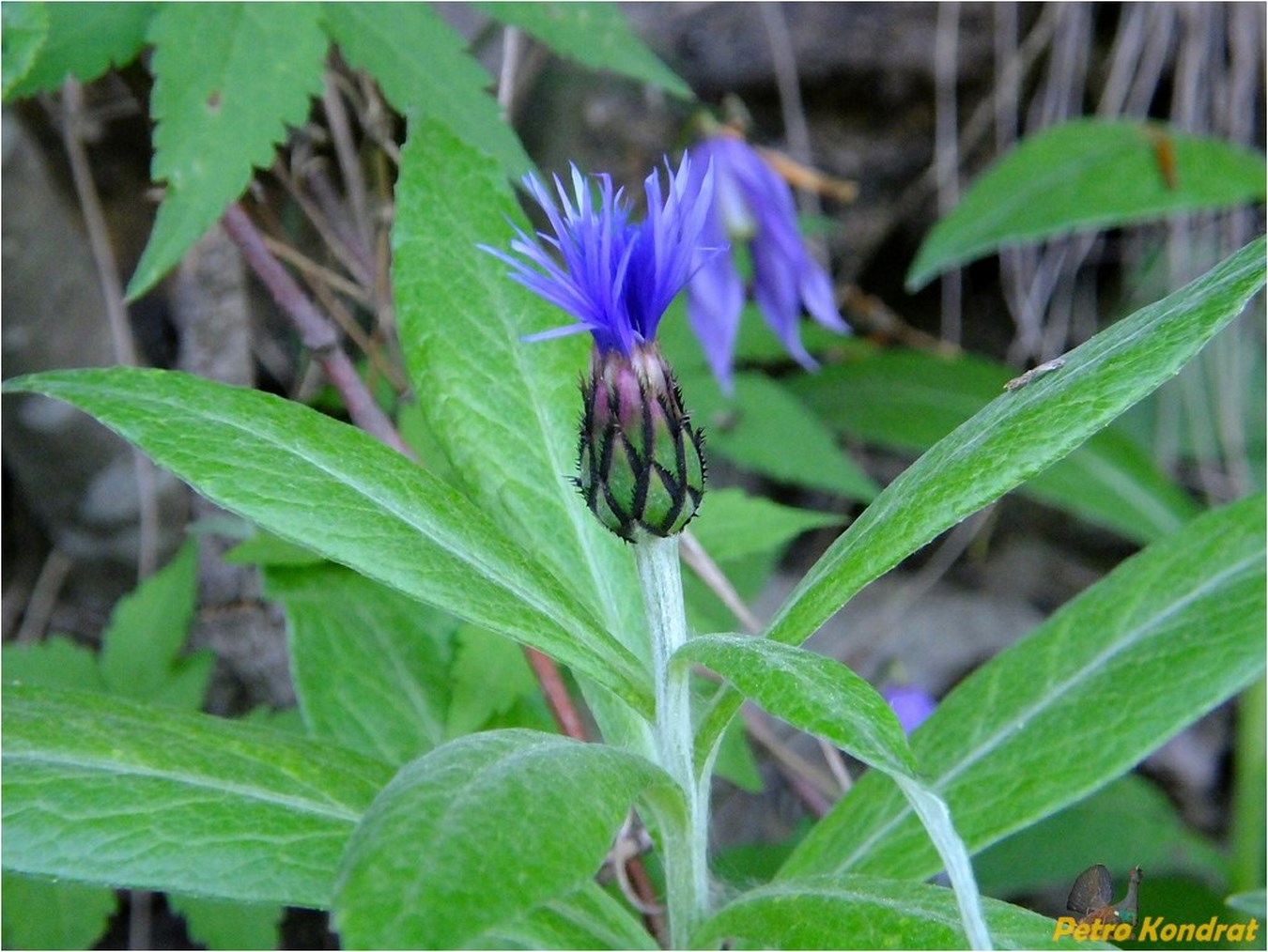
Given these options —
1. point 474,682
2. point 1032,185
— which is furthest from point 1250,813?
point 474,682

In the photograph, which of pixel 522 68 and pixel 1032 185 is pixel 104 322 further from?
pixel 1032 185

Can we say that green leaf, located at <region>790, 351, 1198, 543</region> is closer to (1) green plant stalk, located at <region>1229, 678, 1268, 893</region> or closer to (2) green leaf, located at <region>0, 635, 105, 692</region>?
(1) green plant stalk, located at <region>1229, 678, 1268, 893</region>

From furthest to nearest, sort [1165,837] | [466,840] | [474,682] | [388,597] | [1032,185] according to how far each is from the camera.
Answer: [1032,185], [1165,837], [388,597], [474,682], [466,840]

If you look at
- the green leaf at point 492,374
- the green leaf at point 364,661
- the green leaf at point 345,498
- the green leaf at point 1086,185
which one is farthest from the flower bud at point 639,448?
the green leaf at point 1086,185

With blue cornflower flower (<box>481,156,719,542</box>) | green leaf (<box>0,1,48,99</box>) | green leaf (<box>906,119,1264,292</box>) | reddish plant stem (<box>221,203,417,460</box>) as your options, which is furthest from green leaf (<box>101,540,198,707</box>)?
green leaf (<box>906,119,1264,292</box>)

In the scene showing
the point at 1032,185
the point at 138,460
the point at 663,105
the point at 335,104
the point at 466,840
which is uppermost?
the point at 663,105
